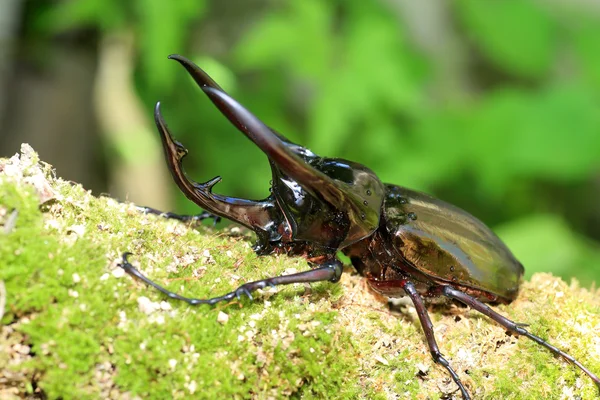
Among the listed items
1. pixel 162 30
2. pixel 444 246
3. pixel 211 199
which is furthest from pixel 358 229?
pixel 162 30

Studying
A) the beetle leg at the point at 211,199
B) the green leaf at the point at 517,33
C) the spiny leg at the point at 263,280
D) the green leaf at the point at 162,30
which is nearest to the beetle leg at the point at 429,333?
the spiny leg at the point at 263,280

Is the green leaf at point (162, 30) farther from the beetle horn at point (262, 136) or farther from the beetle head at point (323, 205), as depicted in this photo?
the beetle horn at point (262, 136)

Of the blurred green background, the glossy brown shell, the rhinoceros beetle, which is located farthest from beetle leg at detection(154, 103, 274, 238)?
the blurred green background

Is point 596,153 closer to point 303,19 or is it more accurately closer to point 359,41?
point 359,41

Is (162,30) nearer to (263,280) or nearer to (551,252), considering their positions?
(263,280)

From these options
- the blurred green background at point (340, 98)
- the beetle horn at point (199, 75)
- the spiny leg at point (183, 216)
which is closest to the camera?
the beetle horn at point (199, 75)

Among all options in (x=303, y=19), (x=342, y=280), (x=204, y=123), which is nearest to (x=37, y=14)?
(x=204, y=123)

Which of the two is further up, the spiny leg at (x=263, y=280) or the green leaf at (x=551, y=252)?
the green leaf at (x=551, y=252)

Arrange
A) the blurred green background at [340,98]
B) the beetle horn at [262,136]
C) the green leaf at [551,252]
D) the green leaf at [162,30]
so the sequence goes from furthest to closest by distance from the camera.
→ the blurred green background at [340,98], the green leaf at [551,252], the green leaf at [162,30], the beetle horn at [262,136]

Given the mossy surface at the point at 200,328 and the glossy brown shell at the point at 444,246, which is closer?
the mossy surface at the point at 200,328
